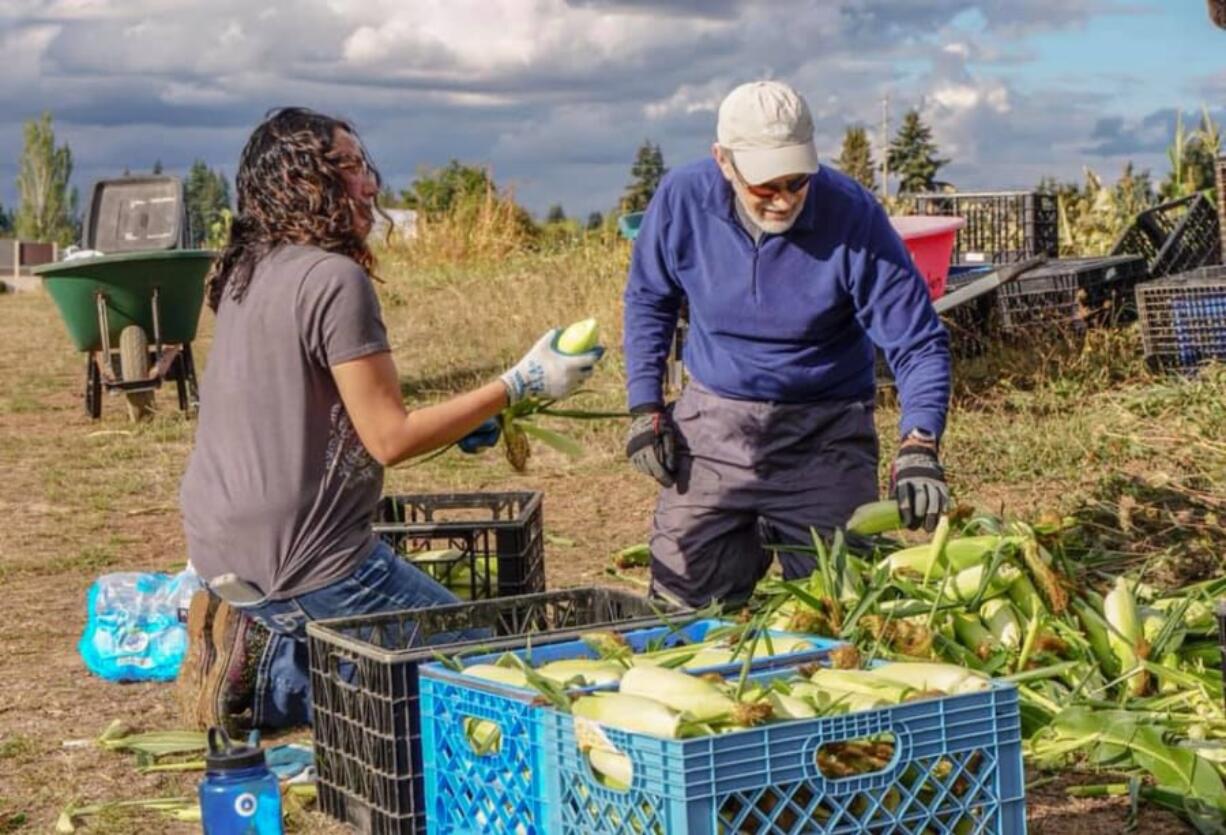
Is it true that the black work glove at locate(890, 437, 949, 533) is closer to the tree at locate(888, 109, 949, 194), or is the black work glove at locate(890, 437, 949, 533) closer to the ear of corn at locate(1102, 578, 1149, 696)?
the ear of corn at locate(1102, 578, 1149, 696)

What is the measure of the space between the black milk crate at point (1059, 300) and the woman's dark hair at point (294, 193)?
5987 mm

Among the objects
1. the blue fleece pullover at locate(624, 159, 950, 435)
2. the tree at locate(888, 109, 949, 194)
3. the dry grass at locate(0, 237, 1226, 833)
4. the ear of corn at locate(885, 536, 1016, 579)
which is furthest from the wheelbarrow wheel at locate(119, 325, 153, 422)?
the tree at locate(888, 109, 949, 194)

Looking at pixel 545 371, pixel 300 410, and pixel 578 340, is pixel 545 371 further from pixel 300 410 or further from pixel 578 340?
pixel 300 410

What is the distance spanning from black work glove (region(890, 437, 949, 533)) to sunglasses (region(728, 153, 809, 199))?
0.74 m

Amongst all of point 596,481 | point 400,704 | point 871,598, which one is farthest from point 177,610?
point 596,481

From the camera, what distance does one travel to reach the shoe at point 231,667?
437cm

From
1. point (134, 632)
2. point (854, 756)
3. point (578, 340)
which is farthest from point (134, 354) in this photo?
point (854, 756)

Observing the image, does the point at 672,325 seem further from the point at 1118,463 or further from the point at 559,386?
the point at 1118,463

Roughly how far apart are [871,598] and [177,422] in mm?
8631

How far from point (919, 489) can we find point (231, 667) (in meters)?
1.74

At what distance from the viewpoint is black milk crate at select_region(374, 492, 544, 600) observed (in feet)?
16.3

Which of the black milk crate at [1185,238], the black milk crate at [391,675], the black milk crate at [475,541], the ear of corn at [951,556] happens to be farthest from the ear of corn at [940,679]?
the black milk crate at [1185,238]

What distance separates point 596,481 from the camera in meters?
8.83

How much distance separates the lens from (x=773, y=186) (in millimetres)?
4453
